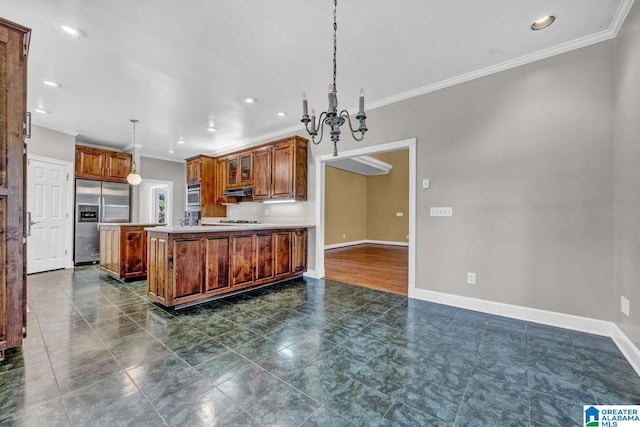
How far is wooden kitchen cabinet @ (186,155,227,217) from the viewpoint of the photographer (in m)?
6.04

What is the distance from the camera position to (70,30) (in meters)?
2.45

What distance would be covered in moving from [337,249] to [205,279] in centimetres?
543

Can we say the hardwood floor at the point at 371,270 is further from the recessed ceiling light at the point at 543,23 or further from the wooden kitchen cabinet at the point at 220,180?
the recessed ceiling light at the point at 543,23

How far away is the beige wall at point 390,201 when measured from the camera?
9.26 metres

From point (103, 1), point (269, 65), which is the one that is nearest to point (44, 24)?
point (103, 1)

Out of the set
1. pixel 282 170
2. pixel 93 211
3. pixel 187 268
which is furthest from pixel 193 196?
pixel 187 268

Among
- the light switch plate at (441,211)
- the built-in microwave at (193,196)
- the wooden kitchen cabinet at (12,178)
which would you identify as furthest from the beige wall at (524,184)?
the built-in microwave at (193,196)

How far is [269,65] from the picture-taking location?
3.03 metres

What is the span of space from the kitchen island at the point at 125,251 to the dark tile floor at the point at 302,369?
1.18 meters

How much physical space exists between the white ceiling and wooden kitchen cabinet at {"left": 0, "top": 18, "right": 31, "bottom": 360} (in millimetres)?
563

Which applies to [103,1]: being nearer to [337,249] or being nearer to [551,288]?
[551,288]

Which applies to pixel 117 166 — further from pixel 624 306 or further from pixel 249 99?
pixel 624 306

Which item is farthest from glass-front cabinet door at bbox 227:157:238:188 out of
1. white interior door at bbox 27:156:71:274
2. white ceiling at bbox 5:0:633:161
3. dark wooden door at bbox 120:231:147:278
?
white interior door at bbox 27:156:71:274

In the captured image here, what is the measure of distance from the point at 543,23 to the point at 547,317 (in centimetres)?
275
